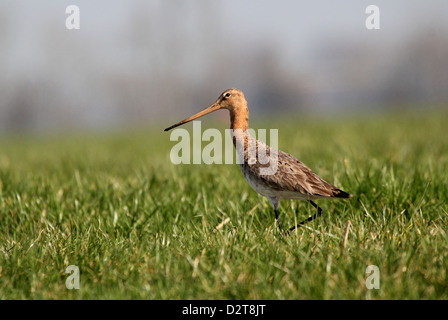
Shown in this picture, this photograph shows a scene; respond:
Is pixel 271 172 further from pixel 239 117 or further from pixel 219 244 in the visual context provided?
pixel 219 244

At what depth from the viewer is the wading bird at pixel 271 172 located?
4.29m

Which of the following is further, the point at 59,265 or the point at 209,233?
the point at 209,233

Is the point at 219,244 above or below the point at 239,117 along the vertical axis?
below

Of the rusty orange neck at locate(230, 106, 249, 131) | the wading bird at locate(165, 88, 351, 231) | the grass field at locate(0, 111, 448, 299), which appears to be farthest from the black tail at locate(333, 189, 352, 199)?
the rusty orange neck at locate(230, 106, 249, 131)

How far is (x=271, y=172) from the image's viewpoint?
4375 millimetres

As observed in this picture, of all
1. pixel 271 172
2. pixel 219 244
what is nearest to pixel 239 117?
pixel 271 172

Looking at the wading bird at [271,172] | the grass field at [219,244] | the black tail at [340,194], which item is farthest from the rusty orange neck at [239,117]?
the black tail at [340,194]

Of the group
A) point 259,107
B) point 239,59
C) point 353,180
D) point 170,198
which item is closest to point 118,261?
point 170,198

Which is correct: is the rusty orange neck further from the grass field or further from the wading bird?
the grass field

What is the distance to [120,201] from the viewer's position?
5281 mm

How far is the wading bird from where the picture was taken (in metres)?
4.29
